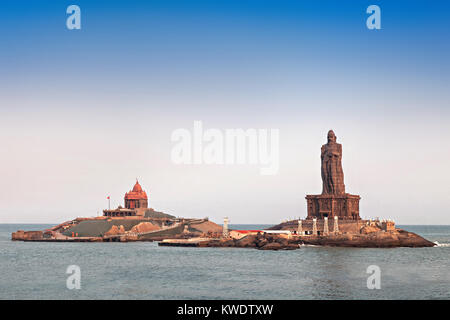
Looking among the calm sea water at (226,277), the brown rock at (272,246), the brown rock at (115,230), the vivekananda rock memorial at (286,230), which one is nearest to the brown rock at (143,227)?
the vivekananda rock memorial at (286,230)

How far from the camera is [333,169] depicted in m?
164

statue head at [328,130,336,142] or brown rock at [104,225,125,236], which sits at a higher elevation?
statue head at [328,130,336,142]

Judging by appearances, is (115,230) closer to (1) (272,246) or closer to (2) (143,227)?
(2) (143,227)

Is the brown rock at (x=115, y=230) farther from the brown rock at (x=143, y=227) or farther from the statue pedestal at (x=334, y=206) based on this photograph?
the statue pedestal at (x=334, y=206)

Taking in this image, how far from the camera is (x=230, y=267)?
279ft

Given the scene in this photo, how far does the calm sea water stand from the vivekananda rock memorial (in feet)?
119

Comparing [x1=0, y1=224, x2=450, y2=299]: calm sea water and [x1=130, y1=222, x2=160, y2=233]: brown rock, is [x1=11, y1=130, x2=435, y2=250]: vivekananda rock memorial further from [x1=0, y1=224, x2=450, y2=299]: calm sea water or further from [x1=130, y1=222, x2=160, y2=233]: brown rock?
[x1=0, y1=224, x2=450, y2=299]: calm sea water

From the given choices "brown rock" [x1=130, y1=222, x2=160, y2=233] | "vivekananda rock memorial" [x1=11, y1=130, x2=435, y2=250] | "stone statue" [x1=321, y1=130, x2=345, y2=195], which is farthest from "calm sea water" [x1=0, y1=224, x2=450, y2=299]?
"brown rock" [x1=130, y1=222, x2=160, y2=233]

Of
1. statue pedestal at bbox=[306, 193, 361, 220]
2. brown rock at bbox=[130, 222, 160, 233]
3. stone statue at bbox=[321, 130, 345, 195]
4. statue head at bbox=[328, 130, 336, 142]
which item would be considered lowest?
brown rock at bbox=[130, 222, 160, 233]

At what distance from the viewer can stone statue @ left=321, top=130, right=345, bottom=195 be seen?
16400 centimetres

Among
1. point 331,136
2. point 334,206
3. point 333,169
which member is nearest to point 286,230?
point 334,206

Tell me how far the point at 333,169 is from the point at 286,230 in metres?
21.8
